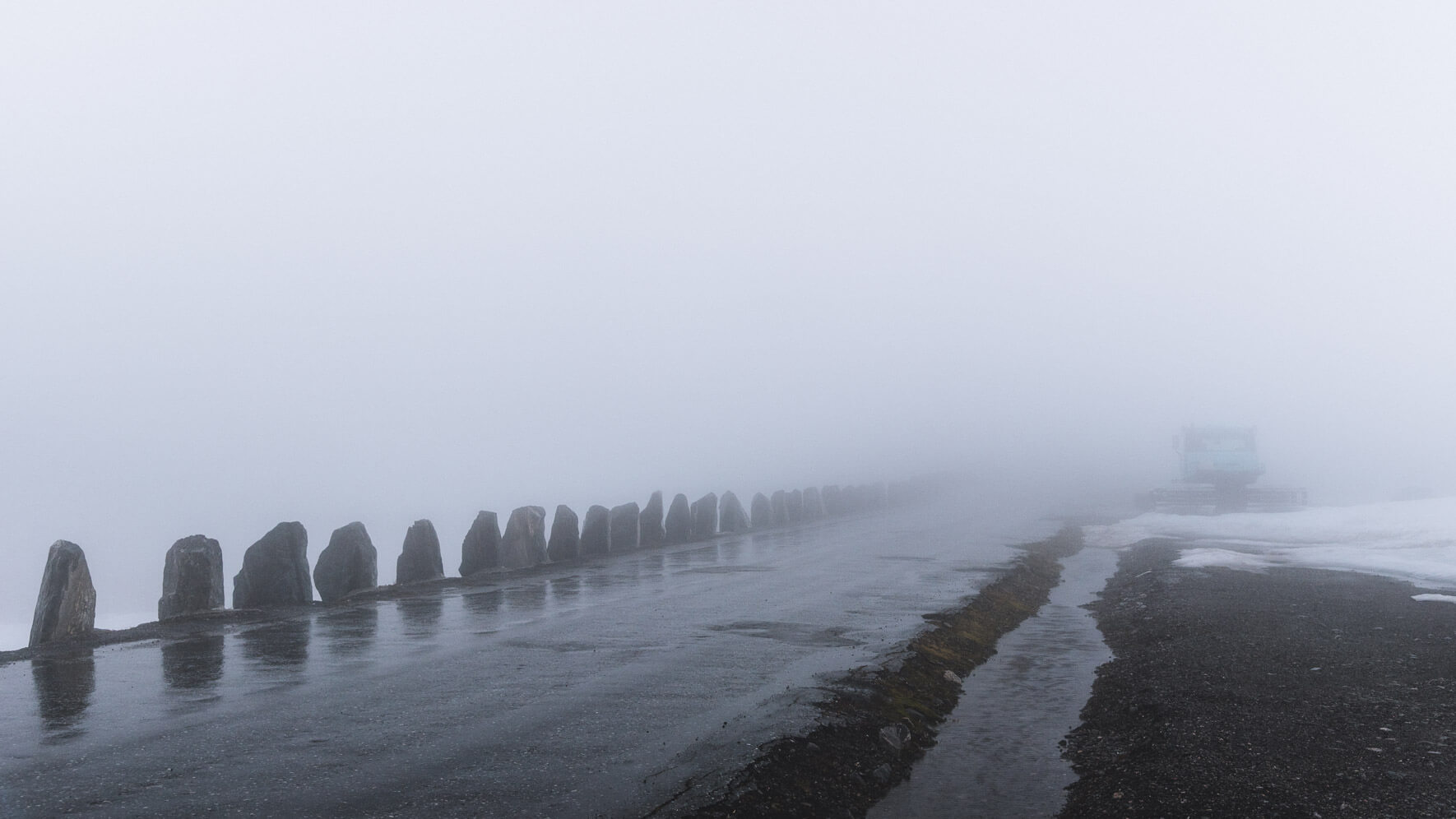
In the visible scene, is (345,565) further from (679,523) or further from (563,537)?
(679,523)

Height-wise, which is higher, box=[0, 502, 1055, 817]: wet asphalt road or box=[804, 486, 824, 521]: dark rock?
box=[804, 486, 824, 521]: dark rock

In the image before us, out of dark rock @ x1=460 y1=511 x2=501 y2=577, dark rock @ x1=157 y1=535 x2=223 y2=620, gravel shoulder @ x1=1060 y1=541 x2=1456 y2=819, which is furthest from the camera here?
dark rock @ x1=460 y1=511 x2=501 y2=577

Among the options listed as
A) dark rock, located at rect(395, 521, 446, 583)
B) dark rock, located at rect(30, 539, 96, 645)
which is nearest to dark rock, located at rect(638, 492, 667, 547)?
dark rock, located at rect(395, 521, 446, 583)

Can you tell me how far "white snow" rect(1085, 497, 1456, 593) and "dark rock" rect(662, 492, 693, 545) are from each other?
14.2 meters

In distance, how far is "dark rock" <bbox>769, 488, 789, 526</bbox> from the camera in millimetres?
43062

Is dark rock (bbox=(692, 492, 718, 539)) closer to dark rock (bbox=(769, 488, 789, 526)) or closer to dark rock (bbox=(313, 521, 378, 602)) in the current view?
dark rock (bbox=(769, 488, 789, 526))

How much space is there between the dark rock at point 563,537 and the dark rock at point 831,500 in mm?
25988

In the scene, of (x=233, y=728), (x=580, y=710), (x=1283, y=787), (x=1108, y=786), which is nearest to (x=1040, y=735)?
(x=1108, y=786)

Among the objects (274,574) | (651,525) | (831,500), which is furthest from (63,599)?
(831,500)

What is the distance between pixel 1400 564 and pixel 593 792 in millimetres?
22819

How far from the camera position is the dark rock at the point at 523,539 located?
76.6 ft

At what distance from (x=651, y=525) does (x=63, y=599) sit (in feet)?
63.7

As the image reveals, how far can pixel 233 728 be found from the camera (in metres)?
8.23

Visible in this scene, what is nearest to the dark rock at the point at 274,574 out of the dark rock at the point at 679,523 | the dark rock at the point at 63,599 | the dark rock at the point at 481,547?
the dark rock at the point at 63,599
